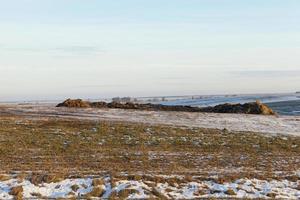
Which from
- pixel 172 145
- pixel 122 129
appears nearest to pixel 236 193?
pixel 172 145

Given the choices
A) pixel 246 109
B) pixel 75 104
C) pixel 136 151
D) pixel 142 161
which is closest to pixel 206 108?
pixel 246 109

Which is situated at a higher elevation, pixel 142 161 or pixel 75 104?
pixel 75 104

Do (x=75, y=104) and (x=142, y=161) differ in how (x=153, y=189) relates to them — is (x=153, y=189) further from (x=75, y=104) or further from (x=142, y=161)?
(x=75, y=104)

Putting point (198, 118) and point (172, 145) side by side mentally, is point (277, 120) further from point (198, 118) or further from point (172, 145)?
point (172, 145)

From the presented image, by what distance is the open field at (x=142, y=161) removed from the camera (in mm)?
13953

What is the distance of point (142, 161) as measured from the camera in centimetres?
1862

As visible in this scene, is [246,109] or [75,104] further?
[75,104]

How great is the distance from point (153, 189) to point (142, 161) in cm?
474

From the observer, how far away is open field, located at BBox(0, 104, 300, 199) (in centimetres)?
1395

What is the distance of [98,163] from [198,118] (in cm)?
2037

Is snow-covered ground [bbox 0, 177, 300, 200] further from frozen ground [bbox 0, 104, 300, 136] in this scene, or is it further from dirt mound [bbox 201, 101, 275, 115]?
dirt mound [bbox 201, 101, 275, 115]

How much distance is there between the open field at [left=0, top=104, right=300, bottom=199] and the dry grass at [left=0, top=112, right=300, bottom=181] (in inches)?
1.1

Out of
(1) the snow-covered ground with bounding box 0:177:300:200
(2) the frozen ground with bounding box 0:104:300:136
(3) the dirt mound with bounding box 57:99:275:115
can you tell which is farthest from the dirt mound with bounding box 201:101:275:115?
(1) the snow-covered ground with bounding box 0:177:300:200

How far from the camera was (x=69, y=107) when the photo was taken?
4684 centimetres
